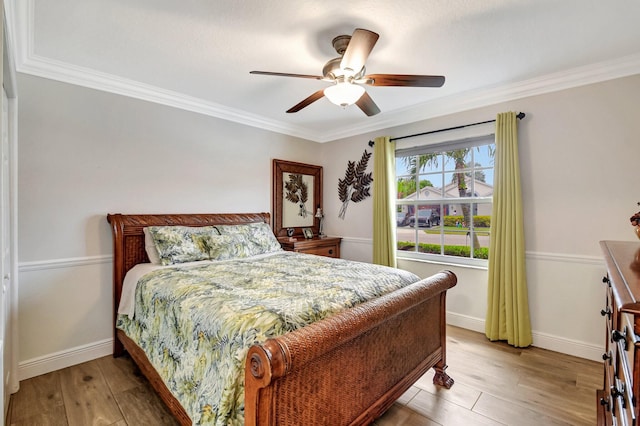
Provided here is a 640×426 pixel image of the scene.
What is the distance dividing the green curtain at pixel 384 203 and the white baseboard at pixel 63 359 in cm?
292

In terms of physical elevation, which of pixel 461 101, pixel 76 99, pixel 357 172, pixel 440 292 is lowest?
pixel 440 292

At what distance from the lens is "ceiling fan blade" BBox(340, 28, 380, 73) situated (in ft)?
5.47

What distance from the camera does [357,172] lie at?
13.8 feet

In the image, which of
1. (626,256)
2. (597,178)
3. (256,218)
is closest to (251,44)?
(256,218)

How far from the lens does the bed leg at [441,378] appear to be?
219cm

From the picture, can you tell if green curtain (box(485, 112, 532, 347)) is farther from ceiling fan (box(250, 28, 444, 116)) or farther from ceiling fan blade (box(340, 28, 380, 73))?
ceiling fan blade (box(340, 28, 380, 73))

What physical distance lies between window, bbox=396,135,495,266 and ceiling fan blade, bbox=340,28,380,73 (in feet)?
6.32

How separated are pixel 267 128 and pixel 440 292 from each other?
9.55ft

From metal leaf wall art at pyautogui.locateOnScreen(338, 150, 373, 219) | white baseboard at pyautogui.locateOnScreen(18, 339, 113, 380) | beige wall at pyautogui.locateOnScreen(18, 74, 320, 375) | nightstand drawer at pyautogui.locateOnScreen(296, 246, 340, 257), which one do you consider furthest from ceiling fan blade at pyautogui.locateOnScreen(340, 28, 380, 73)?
white baseboard at pyautogui.locateOnScreen(18, 339, 113, 380)

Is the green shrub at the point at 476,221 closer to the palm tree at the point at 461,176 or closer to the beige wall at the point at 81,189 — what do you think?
the palm tree at the point at 461,176

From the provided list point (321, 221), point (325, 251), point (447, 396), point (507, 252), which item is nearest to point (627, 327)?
point (447, 396)

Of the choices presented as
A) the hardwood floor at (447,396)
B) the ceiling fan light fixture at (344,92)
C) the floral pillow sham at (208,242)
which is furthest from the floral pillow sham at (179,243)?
the ceiling fan light fixture at (344,92)

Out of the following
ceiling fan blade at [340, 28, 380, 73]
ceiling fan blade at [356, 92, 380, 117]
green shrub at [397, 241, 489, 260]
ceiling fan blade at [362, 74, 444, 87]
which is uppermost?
ceiling fan blade at [340, 28, 380, 73]

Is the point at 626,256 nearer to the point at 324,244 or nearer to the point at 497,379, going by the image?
the point at 497,379
